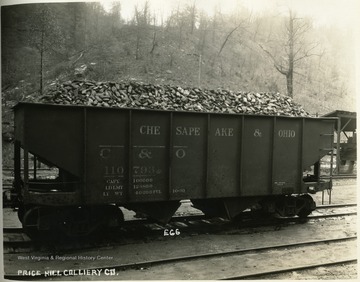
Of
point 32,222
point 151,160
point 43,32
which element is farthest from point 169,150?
point 43,32

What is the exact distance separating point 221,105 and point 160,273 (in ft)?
18.0

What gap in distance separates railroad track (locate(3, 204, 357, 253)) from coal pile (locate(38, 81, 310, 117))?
9.54 ft

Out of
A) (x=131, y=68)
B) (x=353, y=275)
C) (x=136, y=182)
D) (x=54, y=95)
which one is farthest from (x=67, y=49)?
(x=353, y=275)

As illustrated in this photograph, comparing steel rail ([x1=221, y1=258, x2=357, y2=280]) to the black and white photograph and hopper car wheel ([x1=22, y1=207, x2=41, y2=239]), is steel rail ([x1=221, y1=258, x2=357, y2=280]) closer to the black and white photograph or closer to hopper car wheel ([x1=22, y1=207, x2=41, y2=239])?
the black and white photograph

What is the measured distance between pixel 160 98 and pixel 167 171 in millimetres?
2811

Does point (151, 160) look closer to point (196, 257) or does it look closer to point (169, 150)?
point (169, 150)

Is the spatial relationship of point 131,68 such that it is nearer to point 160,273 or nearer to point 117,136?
point 117,136

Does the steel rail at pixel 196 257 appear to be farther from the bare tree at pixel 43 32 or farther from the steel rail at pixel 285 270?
the bare tree at pixel 43 32

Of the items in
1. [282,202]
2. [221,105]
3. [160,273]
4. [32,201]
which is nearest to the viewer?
[160,273]

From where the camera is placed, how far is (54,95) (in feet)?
26.1

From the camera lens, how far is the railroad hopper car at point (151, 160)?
6.46m

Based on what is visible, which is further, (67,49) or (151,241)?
(67,49)

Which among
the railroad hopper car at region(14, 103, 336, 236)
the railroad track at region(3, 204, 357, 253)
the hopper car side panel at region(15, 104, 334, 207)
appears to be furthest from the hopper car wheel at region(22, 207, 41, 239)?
the hopper car side panel at region(15, 104, 334, 207)

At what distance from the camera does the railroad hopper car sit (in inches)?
254
